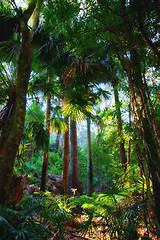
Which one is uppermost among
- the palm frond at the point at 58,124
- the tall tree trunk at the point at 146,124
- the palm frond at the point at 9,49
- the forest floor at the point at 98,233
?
the palm frond at the point at 9,49

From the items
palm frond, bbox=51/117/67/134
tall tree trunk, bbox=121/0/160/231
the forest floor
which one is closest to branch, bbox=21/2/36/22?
tall tree trunk, bbox=121/0/160/231

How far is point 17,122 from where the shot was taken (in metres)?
2.72

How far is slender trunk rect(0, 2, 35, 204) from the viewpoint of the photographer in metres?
2.34

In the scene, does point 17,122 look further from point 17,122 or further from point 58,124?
point 58,124

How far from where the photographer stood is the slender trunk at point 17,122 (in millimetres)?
2336

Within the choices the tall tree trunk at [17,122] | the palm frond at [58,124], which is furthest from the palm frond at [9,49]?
the palm frond at [58,124]

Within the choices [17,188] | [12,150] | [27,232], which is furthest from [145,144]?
[17,188]

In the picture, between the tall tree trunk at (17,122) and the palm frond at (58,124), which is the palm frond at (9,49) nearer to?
the tall tree trunk at (17,122)

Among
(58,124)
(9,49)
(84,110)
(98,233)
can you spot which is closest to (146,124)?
(98,233)

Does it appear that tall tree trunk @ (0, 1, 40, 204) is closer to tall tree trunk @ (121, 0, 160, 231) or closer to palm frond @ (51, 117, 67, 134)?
palm frond @ (51, 117, 67, 134)

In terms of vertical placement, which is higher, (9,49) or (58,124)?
(9,49)

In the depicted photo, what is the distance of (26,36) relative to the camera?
3318 millimetres

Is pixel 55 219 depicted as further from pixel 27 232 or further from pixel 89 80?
pixel 89 80

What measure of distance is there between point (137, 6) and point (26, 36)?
7.85 feet
